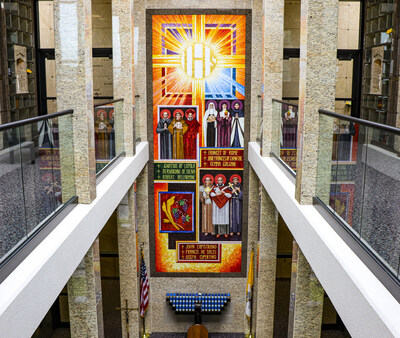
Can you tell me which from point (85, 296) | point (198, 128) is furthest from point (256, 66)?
point (85, 296)

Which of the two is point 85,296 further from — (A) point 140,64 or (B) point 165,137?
(A) point 140,64

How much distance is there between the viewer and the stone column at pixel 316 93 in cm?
549

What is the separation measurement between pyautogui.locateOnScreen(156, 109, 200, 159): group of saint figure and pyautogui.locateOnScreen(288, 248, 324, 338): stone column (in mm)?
6409

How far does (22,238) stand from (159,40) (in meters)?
8.11

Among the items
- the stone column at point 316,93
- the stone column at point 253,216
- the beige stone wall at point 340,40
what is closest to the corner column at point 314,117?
the stone column at point 316,93

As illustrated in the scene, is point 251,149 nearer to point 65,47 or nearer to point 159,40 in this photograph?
point 159,40

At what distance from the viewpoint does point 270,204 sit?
9695 millimetres

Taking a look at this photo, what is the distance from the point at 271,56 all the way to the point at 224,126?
2902 millimetres

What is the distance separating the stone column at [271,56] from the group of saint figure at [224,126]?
2.42m

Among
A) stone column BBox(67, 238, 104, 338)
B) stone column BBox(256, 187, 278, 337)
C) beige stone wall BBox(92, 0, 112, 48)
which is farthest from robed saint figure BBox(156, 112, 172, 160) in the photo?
stone column BBox(67, 238, 104, 338)

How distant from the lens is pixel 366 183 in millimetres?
4180

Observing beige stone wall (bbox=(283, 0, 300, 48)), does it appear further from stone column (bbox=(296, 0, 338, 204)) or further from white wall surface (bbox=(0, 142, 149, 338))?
white wall surface (bbox=(0, 142, 149, 338))

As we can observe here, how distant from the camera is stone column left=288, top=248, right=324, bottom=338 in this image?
5.99 meters

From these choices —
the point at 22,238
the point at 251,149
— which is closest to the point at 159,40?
the point at 251,149
